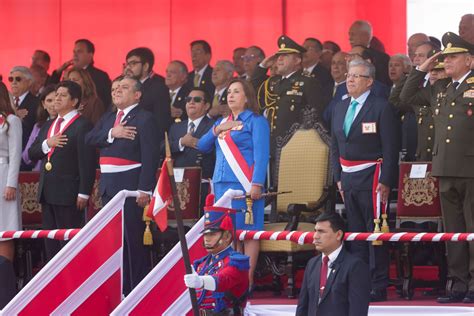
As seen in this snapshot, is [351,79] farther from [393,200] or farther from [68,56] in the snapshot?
[68,56]

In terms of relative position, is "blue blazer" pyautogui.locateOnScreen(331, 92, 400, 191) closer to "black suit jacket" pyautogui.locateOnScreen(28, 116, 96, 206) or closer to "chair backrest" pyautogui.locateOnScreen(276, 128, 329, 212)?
"chair backrest" pyautogui.locateOnScreen(276, 128, 329, 212)

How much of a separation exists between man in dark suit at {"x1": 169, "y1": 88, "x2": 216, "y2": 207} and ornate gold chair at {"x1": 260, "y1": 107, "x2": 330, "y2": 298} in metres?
0.81

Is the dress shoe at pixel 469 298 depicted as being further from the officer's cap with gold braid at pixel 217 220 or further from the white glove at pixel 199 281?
the white glove at pixel 199 281

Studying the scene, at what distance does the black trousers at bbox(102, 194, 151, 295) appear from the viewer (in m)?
11.7

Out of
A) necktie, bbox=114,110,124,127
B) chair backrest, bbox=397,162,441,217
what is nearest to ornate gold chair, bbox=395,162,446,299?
chair backrest, bbox=397,162,441,217

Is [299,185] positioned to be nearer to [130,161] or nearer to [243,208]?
[243,208]

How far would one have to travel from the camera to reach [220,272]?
899 cm

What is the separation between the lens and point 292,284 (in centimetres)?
1152

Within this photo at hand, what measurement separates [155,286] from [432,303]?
6.88ft

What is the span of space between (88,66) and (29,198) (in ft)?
6.83

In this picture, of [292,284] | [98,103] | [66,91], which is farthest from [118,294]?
[98,103]

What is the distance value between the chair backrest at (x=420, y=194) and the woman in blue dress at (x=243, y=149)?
3.77 ft

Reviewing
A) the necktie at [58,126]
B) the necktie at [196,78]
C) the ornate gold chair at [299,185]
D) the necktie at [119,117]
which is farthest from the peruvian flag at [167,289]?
the necktie at [196,78]

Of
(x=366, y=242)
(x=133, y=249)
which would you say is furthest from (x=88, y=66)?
(x=366, y=242)
